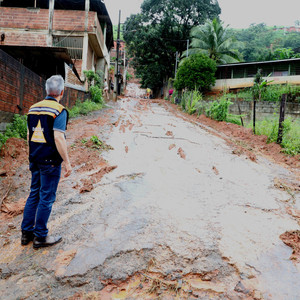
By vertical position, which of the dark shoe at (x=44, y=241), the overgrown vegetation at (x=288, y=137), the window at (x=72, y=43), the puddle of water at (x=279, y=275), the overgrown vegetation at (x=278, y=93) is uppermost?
the window at (x=72, y=43)

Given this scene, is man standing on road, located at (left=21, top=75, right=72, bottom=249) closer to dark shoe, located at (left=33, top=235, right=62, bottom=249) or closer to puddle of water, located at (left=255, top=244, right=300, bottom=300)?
dark shoe, located at (left=33, top=235, right=62, bottom=249)

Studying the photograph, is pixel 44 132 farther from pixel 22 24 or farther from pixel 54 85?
pixel 22 24

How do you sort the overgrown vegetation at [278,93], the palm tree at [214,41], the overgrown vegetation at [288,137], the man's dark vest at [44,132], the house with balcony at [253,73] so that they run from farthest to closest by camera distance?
the palm tree at [214,41] < the house with balcony at [253,73] < the overgrown vegetation at [278,93] < the overgrown vegetation at [288,137] < the man's dark vest at [44,132]

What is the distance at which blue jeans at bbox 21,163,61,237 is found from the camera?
216cm

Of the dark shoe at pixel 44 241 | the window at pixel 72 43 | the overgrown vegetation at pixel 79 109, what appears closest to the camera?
the dark shoe at pixel 44 241

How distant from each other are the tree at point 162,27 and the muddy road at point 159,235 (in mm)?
23687

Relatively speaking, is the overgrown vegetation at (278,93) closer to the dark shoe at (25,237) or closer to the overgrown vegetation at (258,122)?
the overgrown vegetation at (258,122)

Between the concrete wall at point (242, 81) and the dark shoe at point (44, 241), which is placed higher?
the concrete wall at point (242, 81)

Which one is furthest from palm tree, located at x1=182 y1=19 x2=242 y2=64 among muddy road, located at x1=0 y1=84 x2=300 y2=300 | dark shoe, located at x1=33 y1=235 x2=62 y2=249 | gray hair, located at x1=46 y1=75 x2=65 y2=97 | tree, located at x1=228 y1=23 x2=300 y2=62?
dark shoe, located at x1=33 y1=235 x2=62 y2=249

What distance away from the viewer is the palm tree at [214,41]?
915 inches

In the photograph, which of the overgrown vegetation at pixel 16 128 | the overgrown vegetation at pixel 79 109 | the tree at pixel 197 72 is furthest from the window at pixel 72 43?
the overgrown vegetation at pixel 16 128

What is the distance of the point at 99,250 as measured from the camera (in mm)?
2191

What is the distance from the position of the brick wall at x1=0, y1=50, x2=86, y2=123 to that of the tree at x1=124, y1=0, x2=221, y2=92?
21.2 m

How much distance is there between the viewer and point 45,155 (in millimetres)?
2117
